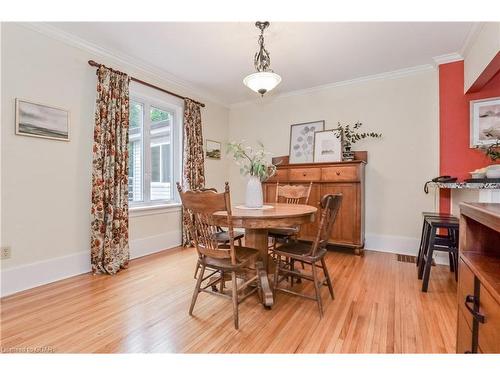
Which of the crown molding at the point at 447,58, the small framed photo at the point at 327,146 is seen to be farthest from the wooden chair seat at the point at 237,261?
the crown molding at the point at 447,58

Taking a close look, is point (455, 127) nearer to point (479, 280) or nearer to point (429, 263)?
point (429, 263)

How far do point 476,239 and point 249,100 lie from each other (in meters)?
4.18

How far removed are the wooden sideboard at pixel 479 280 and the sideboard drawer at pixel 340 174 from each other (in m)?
2.23

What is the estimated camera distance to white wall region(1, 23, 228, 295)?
2.22 meters

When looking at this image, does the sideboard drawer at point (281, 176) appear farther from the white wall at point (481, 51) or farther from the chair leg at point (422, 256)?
the white wall at point (481, 51)

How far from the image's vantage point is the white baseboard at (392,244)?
135 inches

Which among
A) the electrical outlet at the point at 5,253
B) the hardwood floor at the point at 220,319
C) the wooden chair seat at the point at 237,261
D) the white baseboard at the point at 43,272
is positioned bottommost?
the hardwood floor at the point at 220,319

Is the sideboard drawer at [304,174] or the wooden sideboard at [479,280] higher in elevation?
the sideboard drawer at [304,174]

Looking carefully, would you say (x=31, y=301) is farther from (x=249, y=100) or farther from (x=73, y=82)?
(x=249, y=100)

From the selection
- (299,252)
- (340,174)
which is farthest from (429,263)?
(340,174)

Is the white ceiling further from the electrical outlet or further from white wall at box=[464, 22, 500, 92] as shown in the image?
the electrical outlet

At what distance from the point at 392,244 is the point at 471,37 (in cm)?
252
